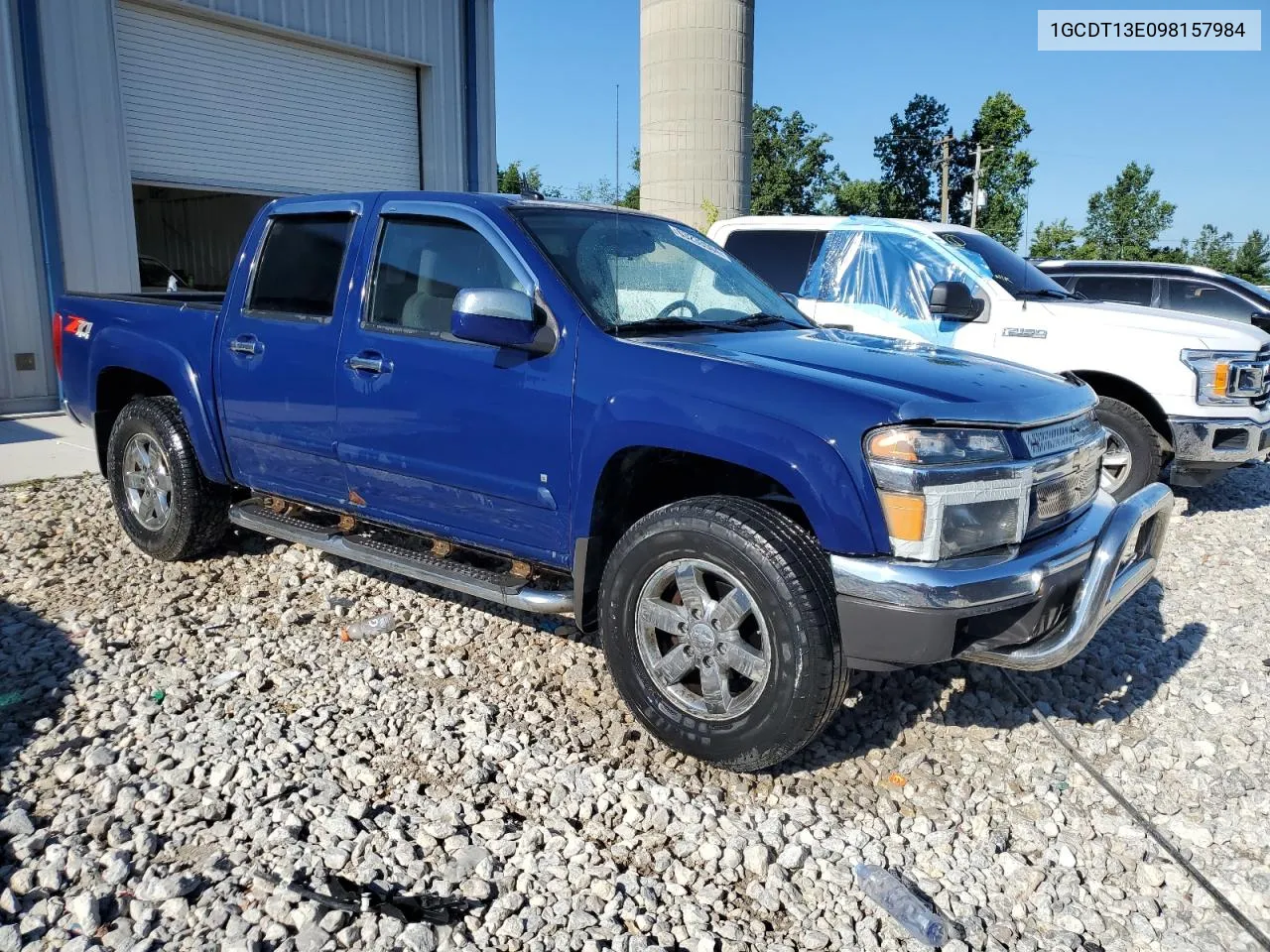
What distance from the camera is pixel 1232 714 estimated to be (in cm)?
400

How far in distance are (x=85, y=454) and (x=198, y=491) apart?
378cm

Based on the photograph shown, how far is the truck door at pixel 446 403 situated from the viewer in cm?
368

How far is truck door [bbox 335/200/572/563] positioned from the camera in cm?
368

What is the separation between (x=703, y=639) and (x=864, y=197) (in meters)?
55.1

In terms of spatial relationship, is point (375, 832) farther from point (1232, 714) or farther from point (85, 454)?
point (85, 454)

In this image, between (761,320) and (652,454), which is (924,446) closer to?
(652,454)

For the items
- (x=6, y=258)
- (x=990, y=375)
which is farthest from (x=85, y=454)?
(x=990, y=375)

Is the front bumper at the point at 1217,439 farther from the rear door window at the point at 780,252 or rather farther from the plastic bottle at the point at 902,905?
the plastic bottle at the point at 902,905

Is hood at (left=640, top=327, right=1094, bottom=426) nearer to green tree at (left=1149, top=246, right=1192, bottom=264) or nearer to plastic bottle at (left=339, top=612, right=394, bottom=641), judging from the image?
plastic bottle at (left=339, top=612, right=394, bottom=641)

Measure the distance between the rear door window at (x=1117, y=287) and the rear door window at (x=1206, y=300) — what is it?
257 millimetres

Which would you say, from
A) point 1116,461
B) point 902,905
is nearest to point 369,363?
point 902,905

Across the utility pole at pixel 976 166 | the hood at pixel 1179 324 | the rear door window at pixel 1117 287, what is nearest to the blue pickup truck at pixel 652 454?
the hood at pixel 1179 324

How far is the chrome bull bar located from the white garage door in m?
10.6

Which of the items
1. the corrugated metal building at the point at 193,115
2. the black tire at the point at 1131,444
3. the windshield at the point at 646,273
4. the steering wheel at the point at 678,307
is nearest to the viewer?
the windshield at the point at 646,273
